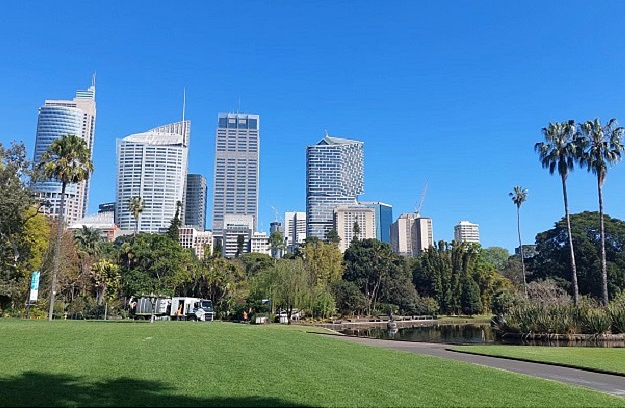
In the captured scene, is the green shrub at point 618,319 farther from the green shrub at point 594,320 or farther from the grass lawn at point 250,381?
the grass lawn at point 250,381

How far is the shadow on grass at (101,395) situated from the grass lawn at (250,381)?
16mm

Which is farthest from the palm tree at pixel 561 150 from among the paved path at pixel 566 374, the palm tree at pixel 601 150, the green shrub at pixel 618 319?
the paved path at pixel 566 374

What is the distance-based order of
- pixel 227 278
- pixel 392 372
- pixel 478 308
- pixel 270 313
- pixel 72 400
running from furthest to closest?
pixel 478 308
pixel 227 278
pixel 270 313
pixel 392 372
pixel 72 400

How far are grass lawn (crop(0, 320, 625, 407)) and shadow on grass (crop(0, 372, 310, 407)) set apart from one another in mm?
16

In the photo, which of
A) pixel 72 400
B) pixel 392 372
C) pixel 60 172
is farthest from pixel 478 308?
pixel 72 400

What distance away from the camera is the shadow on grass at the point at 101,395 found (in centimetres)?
752

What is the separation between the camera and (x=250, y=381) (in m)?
9.83

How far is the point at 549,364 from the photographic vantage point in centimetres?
1572

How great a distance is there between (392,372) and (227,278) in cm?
5313

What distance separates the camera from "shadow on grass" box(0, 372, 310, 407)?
7.52 m

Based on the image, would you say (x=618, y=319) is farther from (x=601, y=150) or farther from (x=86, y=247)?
(x=86, y=247)

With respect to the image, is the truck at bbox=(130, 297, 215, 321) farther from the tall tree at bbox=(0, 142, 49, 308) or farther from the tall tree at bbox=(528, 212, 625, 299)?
the tall tree at bbox=(528, 212, 625, 299)

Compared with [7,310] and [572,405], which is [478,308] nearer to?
[7,310]

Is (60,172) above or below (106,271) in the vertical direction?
above
